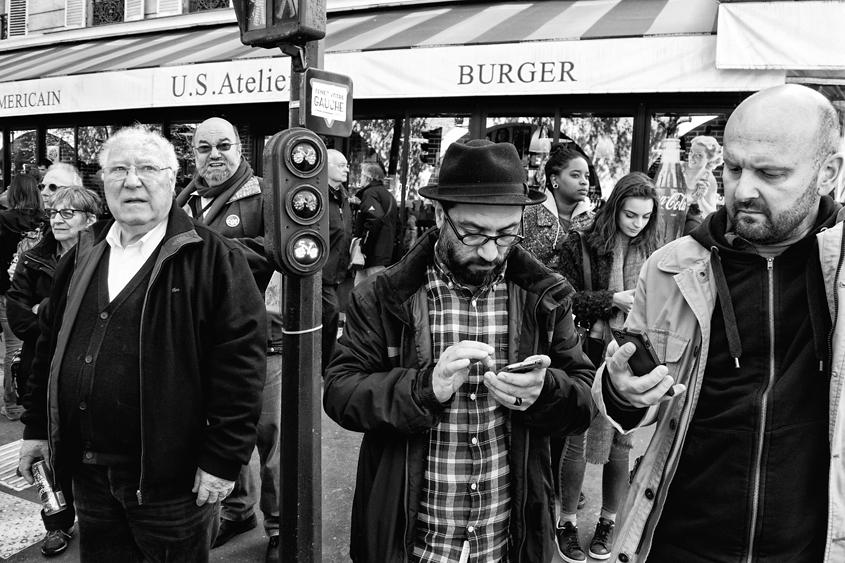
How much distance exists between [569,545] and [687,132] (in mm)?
5580

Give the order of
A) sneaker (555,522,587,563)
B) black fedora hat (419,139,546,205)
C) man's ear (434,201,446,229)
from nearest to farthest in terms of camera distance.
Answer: black fedora hat (419,139,546,205)
man's ear (434,201,446,229)
sneaker (555,522,587,563)

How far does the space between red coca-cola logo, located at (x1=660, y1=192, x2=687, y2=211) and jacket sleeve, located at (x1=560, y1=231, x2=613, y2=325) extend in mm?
4276

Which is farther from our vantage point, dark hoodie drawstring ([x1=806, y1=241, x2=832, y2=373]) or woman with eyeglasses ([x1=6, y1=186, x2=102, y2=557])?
woman with eyeglasses ([x1=6, y1=186, x2=102, y2=557])

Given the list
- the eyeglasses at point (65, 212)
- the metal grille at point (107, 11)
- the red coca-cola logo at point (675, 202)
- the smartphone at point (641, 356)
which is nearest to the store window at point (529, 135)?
the red coca-cola logo at point (675, 202)

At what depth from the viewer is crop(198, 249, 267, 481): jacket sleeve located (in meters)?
2.32

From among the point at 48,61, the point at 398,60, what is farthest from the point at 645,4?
the point at 48,61

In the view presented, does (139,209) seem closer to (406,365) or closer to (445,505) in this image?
(406,365)

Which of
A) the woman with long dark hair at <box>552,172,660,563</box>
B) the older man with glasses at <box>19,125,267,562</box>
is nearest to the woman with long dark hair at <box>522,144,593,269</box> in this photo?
the woman with long dark hair at <box>552,172,660,563</box>

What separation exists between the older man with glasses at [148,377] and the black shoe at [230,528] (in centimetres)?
114

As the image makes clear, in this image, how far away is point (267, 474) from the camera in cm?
346

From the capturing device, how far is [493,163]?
195 centimetres

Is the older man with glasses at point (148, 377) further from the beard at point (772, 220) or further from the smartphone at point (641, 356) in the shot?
the beard at point (772, 220)

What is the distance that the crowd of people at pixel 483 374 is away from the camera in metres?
1.67

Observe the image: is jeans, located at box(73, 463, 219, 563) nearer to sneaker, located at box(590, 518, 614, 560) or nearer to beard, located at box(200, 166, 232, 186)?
beard, located at box(200, 166, 232, 186)
